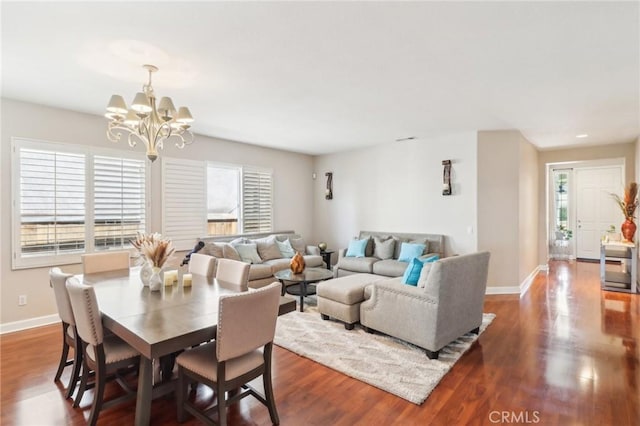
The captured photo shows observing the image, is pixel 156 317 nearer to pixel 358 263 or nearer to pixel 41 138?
pixel 41 138

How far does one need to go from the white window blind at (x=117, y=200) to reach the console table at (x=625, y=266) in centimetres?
770

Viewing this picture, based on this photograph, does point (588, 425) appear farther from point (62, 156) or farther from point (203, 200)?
point (62, 156)

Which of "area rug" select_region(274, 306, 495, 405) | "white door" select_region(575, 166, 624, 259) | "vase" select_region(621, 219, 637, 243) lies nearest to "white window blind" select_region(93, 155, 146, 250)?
"area rug" select_region(274, 306, 495, 405)

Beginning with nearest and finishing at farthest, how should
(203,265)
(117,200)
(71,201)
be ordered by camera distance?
(203,265) < (71,201) < (117,200)

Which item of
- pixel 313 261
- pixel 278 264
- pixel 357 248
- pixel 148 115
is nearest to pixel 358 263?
pixel 357 248

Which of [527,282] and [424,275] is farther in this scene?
[527,282]

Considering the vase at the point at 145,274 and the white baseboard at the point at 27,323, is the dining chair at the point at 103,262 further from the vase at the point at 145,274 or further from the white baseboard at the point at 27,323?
the white baseboard at the point at 27,323

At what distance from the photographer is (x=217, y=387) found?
1.91 metres

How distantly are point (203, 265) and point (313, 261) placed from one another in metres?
2.99

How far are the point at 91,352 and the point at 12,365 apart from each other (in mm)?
1542

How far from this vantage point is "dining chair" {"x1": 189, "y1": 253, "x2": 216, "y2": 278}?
3.30m

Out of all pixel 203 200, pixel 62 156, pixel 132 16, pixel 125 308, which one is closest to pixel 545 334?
pixel 125 308

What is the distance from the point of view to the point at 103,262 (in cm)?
346

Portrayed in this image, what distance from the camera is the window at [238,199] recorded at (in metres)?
5.93
